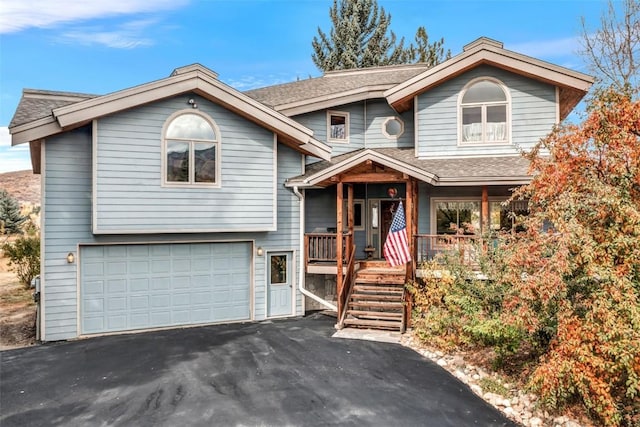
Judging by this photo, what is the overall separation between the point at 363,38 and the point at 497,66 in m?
21.7

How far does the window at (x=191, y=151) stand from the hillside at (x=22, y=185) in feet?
138

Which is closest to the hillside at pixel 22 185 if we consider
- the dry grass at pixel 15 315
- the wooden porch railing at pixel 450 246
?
the dry grass at pixel 15 315

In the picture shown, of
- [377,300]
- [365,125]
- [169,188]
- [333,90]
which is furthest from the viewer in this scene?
[333,90]

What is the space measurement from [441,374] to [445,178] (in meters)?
5.15

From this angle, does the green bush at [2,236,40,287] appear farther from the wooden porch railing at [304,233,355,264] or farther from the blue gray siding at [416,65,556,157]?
the blue gray siding at [416,65,556,157]

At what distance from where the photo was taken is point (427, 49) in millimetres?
30328

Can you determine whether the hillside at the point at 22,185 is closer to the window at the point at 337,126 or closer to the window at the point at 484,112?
the window at the point at 337,126

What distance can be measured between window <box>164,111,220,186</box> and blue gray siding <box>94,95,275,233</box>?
17 centimetres

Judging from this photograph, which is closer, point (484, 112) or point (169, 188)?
point (169, 188)

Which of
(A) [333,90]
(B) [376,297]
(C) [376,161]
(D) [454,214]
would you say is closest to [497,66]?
(D) [454,214]

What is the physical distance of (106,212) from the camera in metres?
9.30

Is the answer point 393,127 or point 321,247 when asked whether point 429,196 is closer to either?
point 393,127

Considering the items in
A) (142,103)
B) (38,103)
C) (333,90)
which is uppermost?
(333,90)

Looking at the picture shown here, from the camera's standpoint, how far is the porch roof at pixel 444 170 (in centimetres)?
983
